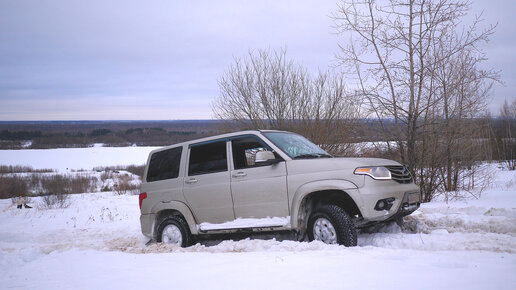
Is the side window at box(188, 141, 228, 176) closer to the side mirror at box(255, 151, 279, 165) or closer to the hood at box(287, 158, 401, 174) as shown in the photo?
the side mirror at box(255, 151, 279, 165)

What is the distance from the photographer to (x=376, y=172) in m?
5.18

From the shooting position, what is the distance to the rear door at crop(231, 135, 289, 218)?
5.57 meters

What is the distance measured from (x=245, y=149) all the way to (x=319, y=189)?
1.45m

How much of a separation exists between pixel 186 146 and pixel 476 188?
971 centimetres

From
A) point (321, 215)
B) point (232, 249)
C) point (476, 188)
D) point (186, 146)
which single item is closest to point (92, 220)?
point (186, 146)

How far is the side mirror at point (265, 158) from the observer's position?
212 inches

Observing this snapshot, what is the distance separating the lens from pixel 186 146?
6754 millimetres

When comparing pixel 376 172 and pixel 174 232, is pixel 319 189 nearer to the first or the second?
pixel 376 172

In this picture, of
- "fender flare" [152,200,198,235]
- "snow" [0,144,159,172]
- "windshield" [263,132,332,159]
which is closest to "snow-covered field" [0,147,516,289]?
"fender flare" [152,200,198,235]

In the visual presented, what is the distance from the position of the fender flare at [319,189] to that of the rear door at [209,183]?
3.52 ft

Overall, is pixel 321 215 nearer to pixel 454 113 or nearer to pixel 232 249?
pixel 232 249

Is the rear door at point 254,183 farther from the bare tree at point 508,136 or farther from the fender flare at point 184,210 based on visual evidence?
the bare tree at point 508,136

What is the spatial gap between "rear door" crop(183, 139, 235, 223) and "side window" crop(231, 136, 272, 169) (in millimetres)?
170

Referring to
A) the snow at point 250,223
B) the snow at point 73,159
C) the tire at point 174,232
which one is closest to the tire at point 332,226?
the snow at point 250,223
